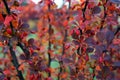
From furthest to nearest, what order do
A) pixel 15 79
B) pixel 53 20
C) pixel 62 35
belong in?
1. pixel 62 35
2. pixel 53 20
3. pixel 15 79

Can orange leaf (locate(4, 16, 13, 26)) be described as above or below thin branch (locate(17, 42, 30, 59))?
above

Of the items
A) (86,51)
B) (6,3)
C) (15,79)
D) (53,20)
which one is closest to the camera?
(6,3)

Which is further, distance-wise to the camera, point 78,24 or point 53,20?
point 53,20

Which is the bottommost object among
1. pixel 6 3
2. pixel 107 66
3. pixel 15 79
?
pixel 15 79

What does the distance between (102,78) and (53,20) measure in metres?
0.77

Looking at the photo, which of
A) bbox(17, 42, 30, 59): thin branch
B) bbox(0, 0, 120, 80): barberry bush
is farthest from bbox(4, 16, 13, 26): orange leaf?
bbox(17, 42, 30, 59): thin branch

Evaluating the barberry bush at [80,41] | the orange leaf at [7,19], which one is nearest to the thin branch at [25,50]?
the barberry bush at [80,41]

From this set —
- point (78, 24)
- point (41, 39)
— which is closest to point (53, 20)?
point (41, 39)

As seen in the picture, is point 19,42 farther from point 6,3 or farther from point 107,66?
point 107,66

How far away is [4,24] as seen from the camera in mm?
1646

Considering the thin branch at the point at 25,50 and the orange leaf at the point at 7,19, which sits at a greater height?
the orange leaf at the point at 7,19

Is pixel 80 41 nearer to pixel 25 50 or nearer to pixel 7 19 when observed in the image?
pixel 25 50

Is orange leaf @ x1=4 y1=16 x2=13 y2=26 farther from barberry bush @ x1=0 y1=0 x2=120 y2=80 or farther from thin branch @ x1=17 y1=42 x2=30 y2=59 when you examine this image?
thin branch @ x1=17 y1=42 x2=30 y2=59

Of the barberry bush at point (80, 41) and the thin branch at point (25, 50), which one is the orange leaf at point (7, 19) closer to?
the barberry bush at point (80, 41)
